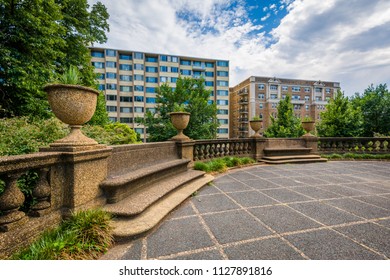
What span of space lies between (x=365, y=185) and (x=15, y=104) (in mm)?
14562

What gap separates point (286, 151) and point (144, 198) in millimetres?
8749

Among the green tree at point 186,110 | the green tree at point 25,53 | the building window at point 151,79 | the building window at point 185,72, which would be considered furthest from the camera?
the building window at point 185,72

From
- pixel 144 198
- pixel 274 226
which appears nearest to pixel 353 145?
pixel 274 226

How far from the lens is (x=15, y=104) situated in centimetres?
854

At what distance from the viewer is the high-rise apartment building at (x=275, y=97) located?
54.2 m

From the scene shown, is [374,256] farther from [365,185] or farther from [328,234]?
[365,185]

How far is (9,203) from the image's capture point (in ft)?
6.56

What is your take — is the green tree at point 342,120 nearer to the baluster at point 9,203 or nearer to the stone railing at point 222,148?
the stone railing at point 222,148

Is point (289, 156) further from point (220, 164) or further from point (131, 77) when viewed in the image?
point (131, 77)

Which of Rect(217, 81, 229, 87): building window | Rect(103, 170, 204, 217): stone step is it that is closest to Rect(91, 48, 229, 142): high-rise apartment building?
Rect(217, 81, 229, 87): building window

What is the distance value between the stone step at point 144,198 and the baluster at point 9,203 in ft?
3.69

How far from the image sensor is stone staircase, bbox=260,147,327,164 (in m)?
9.05

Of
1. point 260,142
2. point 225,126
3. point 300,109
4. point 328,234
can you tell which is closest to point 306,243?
point 328,234

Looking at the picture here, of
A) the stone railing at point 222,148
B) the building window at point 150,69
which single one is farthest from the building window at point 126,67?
the stone railing at point 222,148
